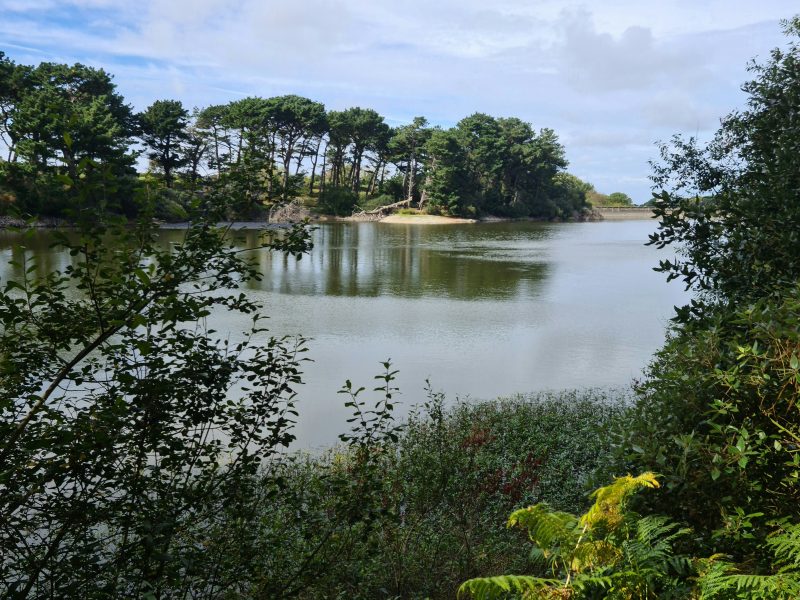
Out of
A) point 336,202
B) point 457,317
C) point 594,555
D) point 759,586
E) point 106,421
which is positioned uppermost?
point 336,202

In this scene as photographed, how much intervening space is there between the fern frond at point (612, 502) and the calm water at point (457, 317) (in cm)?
263

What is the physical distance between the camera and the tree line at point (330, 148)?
3844 centimetres

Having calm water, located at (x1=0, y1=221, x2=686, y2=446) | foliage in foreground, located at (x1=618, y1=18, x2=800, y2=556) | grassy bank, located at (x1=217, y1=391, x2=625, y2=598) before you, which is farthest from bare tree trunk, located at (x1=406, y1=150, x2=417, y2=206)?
foliage in foreground, located at (x1=618, y1=18, x2=800, y2=556)

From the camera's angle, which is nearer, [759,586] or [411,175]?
[759,586]

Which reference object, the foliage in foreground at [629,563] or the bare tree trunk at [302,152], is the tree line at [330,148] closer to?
the bare tree trunk at [302,152]

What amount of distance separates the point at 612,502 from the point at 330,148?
2752 inches

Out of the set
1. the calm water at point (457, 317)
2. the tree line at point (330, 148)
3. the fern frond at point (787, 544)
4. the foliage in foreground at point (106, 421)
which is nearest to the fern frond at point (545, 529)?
the fern frond at point (787, 544)

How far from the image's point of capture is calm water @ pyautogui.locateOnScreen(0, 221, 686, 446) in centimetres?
1359

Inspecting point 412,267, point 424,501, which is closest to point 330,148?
point 412,267

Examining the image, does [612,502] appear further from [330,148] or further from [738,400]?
[330,148]

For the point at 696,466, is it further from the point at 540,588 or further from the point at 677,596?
the point at 540,588

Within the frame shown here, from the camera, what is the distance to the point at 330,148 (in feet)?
230

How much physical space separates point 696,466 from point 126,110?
175ft

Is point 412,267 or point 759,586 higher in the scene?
point 759,586
